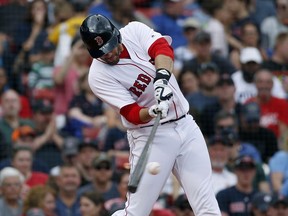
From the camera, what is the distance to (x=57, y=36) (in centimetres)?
1395

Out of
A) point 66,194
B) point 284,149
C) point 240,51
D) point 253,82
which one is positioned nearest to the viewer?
point 66,194

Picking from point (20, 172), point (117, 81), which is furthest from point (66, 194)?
point (117, 81)

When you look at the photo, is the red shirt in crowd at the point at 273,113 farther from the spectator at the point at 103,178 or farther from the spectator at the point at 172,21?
the spectator at the point at 103,178

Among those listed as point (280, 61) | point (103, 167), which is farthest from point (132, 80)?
point (280, 61)

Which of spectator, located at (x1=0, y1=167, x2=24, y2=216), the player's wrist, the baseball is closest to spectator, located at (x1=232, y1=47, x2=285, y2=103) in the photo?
spectator, located at (x1=0, y1=167, x2=24, y2=216)

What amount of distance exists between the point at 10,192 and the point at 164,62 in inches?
140

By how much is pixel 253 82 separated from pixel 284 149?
1.33 m

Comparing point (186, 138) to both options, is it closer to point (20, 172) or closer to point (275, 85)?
point (20, 172)

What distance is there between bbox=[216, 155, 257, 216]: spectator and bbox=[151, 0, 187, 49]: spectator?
327 cm

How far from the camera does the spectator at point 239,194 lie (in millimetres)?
11078

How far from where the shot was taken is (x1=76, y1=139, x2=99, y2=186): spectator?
12.0 meters

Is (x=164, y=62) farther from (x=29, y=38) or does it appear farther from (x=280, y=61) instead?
(x=29, y=38)

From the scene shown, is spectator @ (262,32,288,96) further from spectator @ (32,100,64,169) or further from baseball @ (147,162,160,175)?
baseball @ (147,162,160,175)

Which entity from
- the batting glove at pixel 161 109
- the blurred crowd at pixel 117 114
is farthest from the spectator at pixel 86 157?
the batting glove at pixel 161 109
